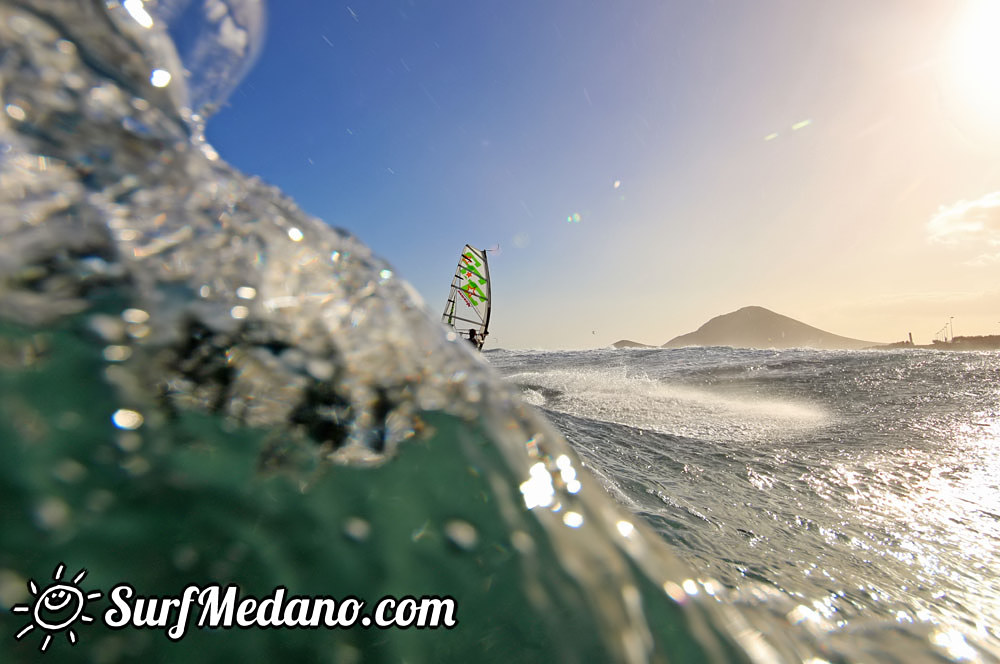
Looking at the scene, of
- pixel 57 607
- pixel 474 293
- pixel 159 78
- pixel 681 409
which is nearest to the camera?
pixel 57 607

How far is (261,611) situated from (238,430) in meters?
0.18

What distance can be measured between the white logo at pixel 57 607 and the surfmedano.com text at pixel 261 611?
2 cm

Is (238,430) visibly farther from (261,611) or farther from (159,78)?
(159,78)

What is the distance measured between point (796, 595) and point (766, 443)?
8.68 ft

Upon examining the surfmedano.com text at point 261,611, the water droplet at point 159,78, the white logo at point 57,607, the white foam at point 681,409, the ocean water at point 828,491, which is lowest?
the ocean water at point 828,491

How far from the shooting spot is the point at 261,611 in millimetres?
425

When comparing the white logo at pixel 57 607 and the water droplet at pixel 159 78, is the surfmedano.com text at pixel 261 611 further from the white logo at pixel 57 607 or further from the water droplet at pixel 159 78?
the water droplet at pixel 159 78

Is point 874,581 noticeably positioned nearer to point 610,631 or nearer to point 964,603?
point 964,603

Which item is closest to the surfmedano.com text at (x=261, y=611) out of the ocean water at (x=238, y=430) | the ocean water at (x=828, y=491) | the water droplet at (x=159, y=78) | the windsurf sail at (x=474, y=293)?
the ocean water at (x=238, y=430)

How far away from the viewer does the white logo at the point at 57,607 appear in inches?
14.3

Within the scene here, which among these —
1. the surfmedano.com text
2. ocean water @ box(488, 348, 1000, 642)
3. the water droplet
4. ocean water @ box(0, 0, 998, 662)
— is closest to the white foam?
ocean water @ box(488, 348, 1000, 642)

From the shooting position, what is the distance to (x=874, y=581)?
1288mm

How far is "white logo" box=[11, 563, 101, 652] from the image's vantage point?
0.36 m

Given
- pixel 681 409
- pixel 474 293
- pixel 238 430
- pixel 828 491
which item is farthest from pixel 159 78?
pixel 474 293
